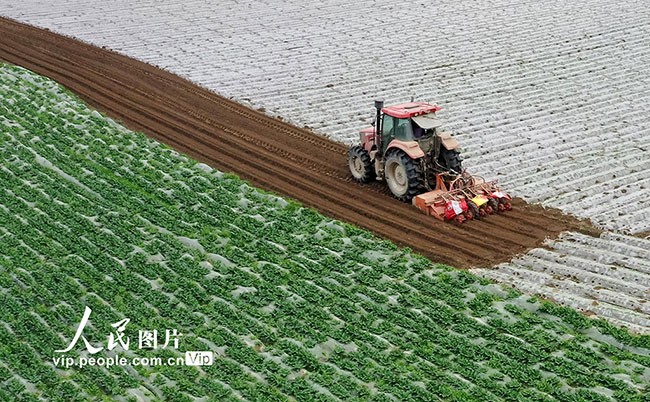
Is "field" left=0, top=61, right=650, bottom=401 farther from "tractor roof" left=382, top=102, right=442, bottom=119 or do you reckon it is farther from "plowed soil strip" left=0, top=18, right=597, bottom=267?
"tractor roof" left=382, top=102, right=442, bottom=119

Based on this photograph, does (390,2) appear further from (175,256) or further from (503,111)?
(175,256)

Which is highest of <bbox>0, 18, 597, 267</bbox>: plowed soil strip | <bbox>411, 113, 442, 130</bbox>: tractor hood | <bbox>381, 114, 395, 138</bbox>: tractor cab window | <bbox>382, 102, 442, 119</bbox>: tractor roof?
<bbox>382, 102, 442, 119</bbox>: tractor roof

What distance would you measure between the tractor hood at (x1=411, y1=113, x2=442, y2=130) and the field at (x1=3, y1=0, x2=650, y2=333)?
7.97ft

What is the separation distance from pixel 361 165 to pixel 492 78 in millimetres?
9407

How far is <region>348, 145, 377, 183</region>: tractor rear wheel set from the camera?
18.4 meters

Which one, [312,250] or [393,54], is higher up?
[393,54]

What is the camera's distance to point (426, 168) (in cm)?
1725

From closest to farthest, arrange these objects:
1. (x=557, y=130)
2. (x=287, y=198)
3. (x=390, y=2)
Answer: (x=287, y=198), (x=557, y=130), (x=390, y=2)

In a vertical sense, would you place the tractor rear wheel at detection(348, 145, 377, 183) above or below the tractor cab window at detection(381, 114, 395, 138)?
below

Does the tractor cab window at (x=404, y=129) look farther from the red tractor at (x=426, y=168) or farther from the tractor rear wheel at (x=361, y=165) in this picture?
the tractor rear wheel at (x=361, y=165)

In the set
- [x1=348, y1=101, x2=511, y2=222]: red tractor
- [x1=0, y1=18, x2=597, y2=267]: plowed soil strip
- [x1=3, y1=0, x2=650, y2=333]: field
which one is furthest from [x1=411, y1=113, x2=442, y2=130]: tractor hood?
[x1=3, y1=0, x2=650, y2=333]: field

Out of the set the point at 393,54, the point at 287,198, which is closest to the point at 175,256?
the point at 287,198

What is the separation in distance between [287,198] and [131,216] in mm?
3332

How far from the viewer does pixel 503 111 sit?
76.5 ft
